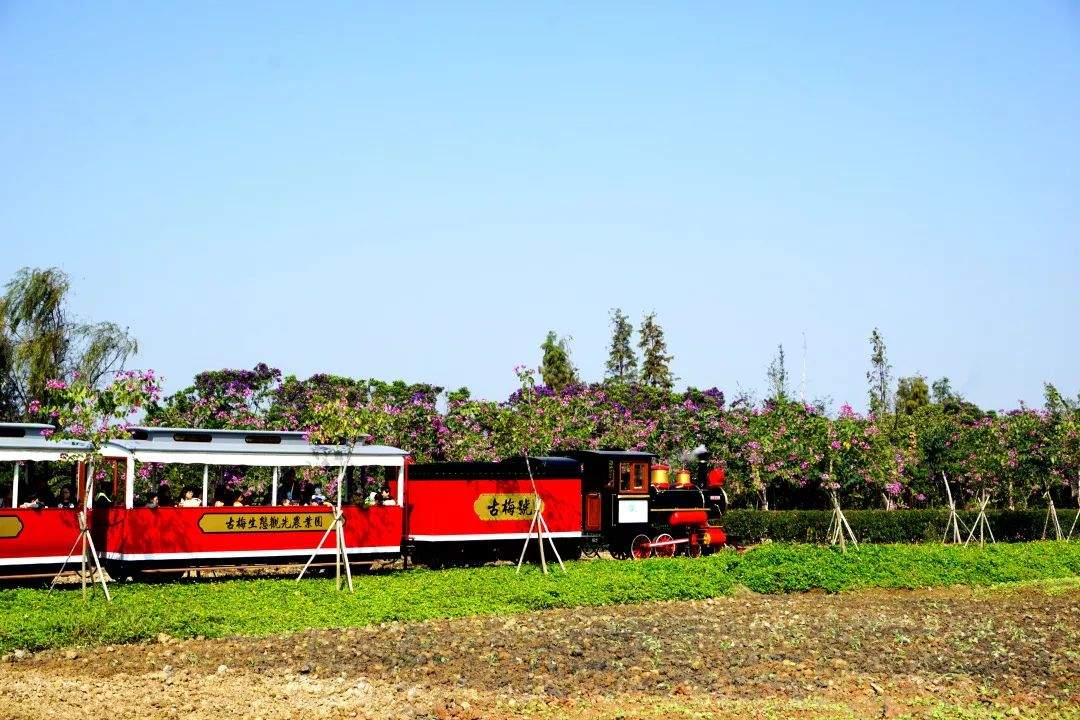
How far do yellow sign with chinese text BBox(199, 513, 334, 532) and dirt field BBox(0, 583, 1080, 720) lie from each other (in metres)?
6.59

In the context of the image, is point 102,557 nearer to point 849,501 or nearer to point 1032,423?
point 849,501

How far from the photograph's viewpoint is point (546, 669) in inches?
562

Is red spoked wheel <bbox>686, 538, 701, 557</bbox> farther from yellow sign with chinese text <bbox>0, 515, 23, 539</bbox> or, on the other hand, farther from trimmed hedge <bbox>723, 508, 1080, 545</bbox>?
yellow sign with chinese text <bbox>0, 515, 23, 539</bbox>

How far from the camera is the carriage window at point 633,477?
92.9 feet

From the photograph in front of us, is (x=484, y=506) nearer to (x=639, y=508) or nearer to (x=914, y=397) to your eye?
(x=639, y=508)

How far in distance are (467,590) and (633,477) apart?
27.9 feet

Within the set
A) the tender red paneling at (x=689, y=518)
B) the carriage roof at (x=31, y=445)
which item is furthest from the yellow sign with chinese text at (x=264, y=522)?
the tender red paneling at (x=689, y=518)

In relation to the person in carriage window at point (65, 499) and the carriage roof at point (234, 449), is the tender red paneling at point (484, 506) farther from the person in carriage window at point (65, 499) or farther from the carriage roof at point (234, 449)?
the person in carriage window at point (65, 499)

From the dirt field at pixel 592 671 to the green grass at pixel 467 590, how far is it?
0.78 m

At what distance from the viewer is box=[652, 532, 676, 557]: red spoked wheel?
94.8 feet

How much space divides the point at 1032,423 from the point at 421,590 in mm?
28122

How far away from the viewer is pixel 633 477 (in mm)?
28484

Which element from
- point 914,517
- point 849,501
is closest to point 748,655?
point 914,517

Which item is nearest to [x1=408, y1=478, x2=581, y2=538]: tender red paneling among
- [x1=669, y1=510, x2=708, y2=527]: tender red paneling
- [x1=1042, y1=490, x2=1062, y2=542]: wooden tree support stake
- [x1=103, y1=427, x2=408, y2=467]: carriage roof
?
[x1=103, y1=427, x2=408, y2=467]: carriage roof
